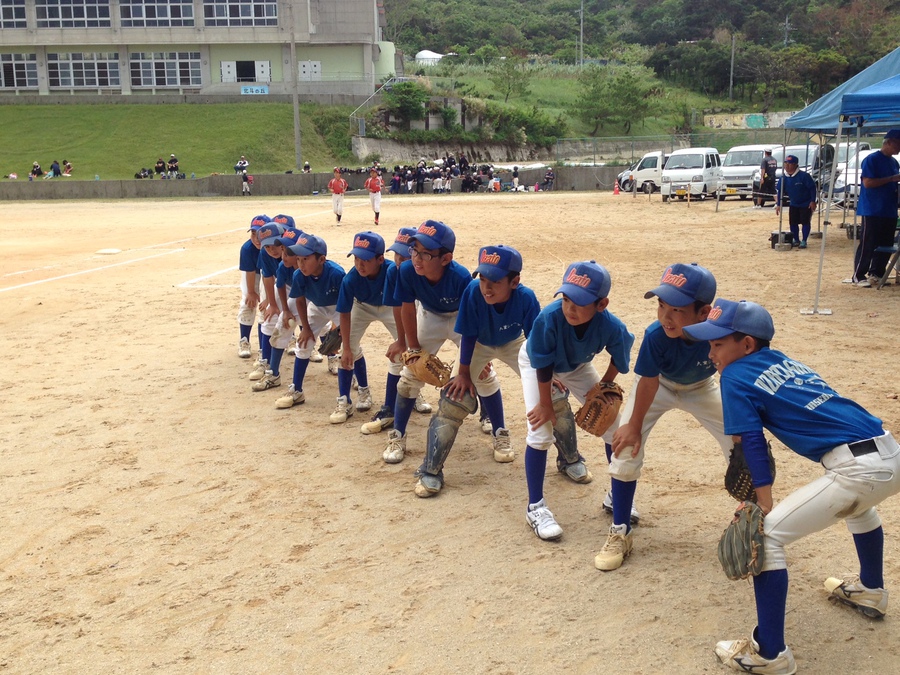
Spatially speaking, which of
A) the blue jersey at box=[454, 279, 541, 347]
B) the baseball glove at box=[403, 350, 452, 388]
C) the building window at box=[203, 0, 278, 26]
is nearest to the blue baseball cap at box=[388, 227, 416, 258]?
the baseball glove at box=[403, 350, 452, 388]

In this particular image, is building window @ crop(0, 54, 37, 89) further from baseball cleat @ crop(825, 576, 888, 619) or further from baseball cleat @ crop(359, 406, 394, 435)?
baseball cleat @ crop(825, 576, 888, 619)

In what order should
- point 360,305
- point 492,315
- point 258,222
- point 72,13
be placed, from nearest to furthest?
point 492,315 < point 360,305 < point 258,222 < point 72,13

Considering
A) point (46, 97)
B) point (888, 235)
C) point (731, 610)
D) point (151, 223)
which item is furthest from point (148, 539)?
point (46, 97)

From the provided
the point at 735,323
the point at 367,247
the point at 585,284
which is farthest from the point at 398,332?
the point at 735,323

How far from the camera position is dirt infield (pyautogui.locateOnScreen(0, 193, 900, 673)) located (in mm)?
3758

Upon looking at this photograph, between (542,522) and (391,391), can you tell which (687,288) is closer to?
(542,522)

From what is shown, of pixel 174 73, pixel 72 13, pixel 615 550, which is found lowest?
pixel 615 550

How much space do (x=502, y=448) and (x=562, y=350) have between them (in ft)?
5.23

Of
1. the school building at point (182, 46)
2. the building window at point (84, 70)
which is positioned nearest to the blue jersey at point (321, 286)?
the school building at point (182, 46)

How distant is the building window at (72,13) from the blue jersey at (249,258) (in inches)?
2647

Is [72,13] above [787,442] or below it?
above

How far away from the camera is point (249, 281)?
30.0 feet

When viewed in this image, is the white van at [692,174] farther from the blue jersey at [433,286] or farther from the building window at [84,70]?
the building window at [84,70]

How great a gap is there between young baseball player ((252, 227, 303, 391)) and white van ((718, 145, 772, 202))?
85.1ft
